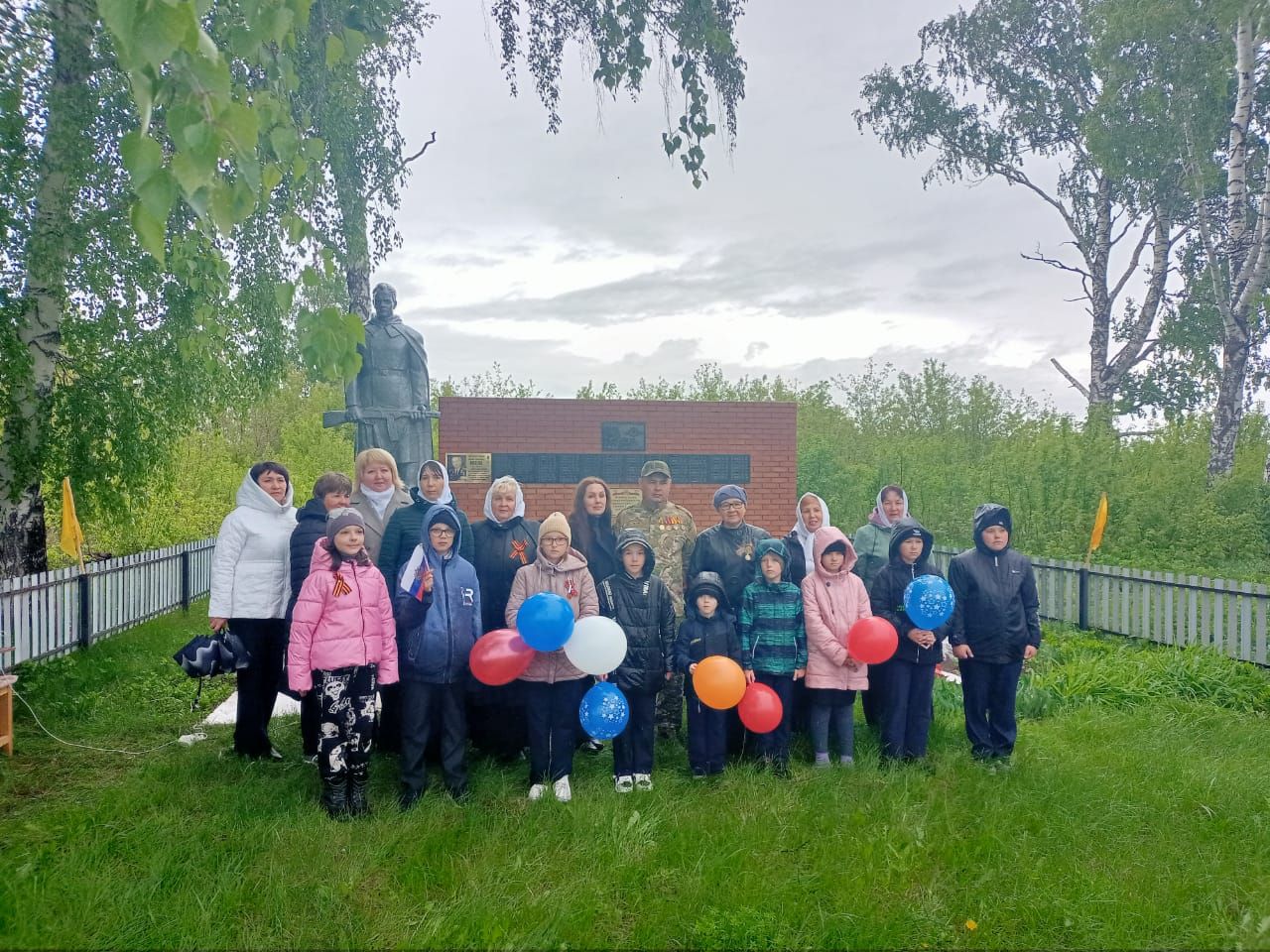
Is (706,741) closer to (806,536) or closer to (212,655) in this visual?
(806,536)

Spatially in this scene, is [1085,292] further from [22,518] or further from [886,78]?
[22,518]

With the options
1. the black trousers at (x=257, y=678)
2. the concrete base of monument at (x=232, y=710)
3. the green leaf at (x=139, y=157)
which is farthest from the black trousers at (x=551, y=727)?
the green leaf at (x=139, y=157)

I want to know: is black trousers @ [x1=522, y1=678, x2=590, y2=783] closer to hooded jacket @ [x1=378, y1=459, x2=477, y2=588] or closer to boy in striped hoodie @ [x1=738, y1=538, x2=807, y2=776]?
hooded jacket @ [x1=378, y1=459, x2=477, y2=588]

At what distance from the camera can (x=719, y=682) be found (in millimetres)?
3971

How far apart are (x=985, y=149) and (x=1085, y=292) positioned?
4299 mm

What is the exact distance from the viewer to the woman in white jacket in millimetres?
4355

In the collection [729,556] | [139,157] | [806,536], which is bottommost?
[729,556]

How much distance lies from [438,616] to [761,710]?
1676 millimetres

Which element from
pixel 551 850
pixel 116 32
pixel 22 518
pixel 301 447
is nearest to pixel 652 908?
pixel 551 850

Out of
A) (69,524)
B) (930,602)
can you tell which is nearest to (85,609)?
(69,524)

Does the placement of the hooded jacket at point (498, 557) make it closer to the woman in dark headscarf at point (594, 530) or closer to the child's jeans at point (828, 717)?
the woman in dark headscarf at point (594, 530)

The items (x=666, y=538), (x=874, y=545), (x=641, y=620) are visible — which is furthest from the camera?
(x=874, y=545)

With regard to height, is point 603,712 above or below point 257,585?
below

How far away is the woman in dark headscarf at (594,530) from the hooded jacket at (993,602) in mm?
1926
